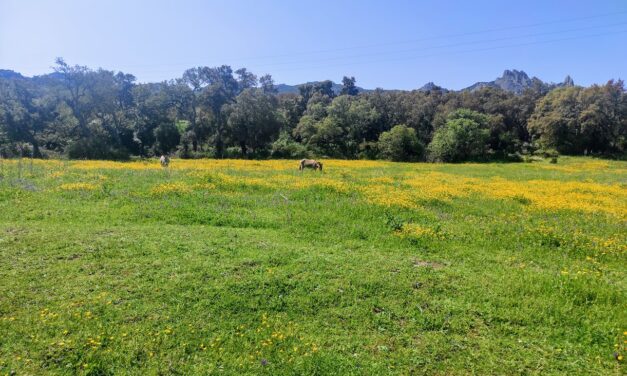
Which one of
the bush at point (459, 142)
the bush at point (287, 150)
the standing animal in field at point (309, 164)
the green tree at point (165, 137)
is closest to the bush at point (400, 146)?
the bush at point (459, 142)

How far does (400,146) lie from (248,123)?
25.8m

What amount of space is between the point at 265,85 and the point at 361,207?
113m

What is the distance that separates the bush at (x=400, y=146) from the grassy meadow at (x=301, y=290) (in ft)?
153

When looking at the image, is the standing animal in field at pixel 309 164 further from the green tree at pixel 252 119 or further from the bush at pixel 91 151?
the green tree at pixel 252 119

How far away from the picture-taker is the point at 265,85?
12119cm

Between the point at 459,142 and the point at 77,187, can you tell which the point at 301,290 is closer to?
the point at 77,187

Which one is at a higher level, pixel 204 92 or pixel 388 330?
pixel 204 92

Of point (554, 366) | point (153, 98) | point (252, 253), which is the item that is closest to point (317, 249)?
point (252, 253)

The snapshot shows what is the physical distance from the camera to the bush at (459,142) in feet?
202

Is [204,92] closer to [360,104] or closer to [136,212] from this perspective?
[360,104]

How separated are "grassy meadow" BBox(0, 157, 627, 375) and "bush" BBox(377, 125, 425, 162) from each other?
1835 inches

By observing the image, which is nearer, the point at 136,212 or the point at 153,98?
the point at 136,212

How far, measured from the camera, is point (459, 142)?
6162 centimetres

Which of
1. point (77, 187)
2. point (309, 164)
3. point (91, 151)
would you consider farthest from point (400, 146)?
point (77, 187)
